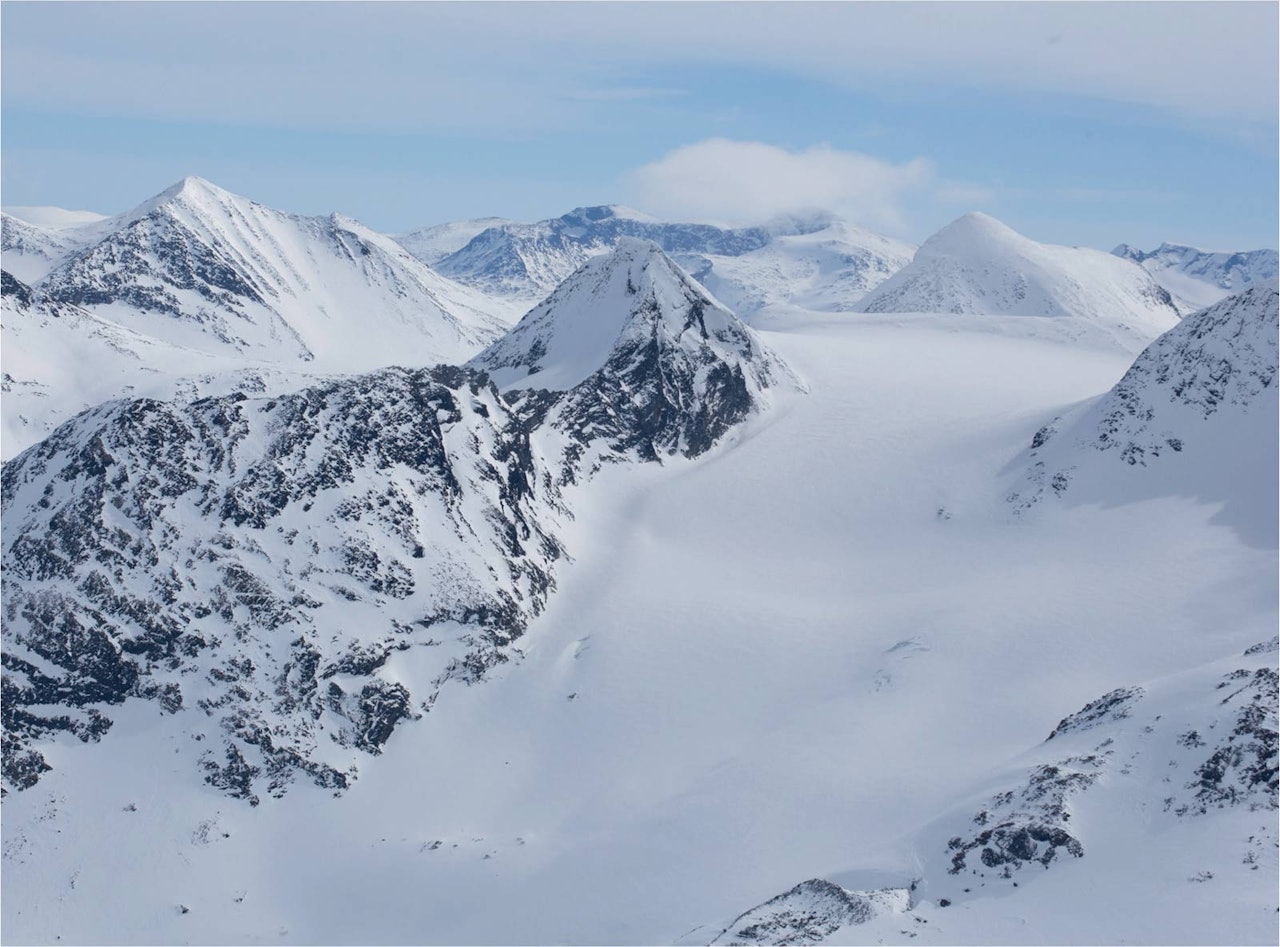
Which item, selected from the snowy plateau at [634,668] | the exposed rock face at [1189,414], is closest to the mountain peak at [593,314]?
the snowy plateau at [634,668]

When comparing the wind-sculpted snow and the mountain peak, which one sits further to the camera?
the mountain peak

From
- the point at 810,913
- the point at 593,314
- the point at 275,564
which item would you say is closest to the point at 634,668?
the point at 275,564

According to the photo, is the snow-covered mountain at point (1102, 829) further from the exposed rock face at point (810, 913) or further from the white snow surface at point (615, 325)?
the white snow surface at point (615, 325)

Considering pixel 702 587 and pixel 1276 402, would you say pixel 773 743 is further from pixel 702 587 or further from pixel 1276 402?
pixel 1276 402

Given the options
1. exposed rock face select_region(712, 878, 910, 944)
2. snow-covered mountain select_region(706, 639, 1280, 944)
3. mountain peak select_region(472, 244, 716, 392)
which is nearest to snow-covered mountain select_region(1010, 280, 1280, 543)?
snow-covered mountain select_region(706, 639, 1280, 944)

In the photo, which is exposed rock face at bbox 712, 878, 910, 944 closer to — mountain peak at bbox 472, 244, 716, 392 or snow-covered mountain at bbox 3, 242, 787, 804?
snow-covered mountain at bbox 3, 242, 787, 804
